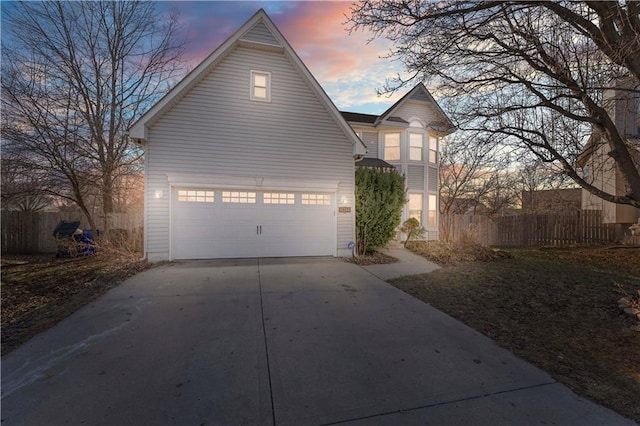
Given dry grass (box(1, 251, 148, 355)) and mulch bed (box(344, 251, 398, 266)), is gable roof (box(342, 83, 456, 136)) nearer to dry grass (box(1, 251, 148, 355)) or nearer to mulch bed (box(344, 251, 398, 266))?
mulch bed (box(344, 251, 398, 266))

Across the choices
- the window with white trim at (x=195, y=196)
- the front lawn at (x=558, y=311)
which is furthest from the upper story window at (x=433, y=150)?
the window with white trim at (x=195, y=196)

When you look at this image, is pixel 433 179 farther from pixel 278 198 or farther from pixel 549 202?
pixel 549 202

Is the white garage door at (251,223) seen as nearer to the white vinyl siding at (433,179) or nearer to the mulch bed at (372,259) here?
the mulch bed at (372,259)

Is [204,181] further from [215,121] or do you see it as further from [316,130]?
[316,130]

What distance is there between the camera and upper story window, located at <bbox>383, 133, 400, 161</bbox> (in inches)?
557

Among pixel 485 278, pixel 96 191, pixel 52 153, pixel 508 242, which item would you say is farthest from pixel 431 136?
pixel 96 191

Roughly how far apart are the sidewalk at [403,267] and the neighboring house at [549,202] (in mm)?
13768

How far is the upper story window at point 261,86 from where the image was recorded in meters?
9.30

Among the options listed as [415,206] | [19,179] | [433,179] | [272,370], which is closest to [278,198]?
[272,370]

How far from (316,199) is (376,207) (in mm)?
2120

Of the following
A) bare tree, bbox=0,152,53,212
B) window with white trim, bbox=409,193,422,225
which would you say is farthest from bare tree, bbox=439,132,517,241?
bare tree, bbox=0,152,53,212

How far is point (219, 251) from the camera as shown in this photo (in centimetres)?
901

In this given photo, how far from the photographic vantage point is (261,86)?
30.8ft

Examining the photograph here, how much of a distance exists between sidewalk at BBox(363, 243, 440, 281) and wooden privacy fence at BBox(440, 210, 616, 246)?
5.20 meters
